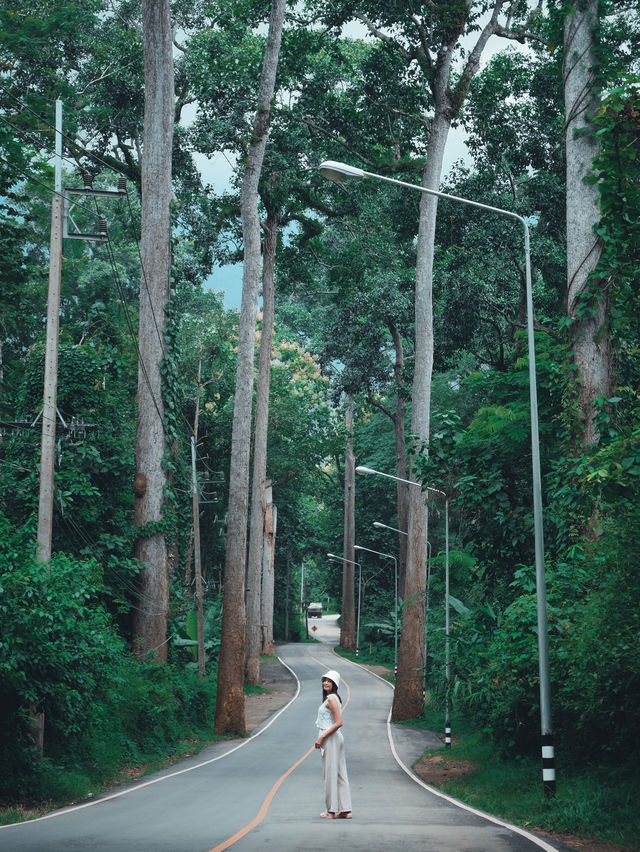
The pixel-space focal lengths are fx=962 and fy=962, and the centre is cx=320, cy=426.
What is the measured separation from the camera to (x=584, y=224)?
1577cm

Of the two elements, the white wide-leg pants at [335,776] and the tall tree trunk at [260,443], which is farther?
the tall tree trunk at [260,443]

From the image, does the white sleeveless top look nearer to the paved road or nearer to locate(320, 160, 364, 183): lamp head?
the paved road

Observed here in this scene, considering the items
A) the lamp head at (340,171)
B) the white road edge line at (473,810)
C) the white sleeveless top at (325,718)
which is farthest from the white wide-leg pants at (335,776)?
the lamp head at (340,171)

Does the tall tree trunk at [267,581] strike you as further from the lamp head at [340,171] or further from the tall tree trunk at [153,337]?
the lamp head at [340,171]

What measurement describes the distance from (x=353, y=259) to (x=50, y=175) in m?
12.4

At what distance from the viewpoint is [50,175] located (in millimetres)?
37625

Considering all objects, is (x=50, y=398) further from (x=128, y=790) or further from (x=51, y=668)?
(x=128, y=790)

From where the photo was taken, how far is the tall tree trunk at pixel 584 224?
15.5m

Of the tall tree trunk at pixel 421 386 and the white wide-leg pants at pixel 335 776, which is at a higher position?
the tall tree trunk at pixel 421 386

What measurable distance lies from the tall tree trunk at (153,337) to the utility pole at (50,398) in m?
7.90

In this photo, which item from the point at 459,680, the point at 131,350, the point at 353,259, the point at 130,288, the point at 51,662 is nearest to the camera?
the point at 51,662

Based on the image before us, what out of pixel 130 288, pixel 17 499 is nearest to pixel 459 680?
pixel 17 499

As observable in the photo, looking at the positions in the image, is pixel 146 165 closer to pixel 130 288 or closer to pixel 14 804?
pixel 14 804

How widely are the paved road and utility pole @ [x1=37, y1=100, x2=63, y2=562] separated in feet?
14.0
